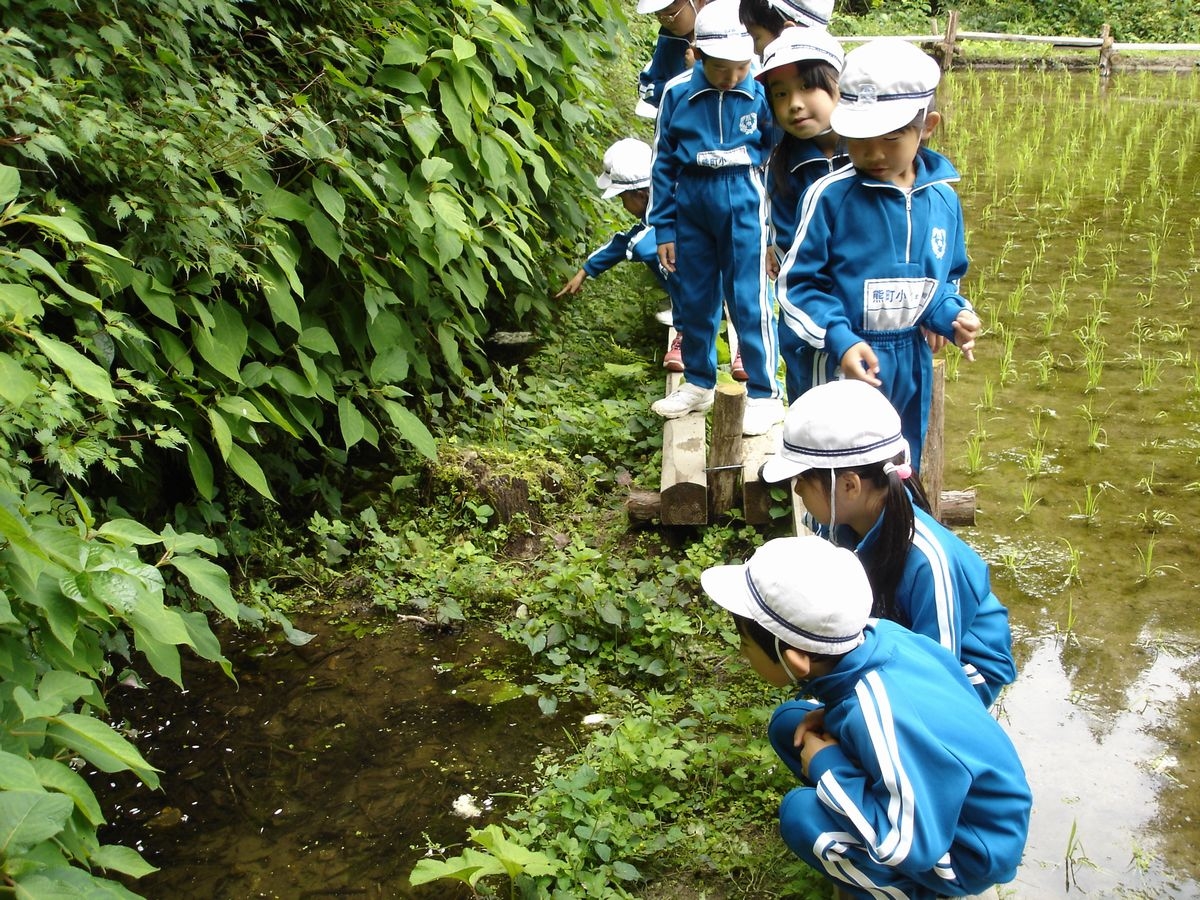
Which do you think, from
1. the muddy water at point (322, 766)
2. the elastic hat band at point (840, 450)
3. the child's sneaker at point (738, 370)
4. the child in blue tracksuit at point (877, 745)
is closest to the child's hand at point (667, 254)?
the child's sneaker at point (738, 370)

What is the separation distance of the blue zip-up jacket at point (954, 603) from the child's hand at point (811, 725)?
13.1 inches

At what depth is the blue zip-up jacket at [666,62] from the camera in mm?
5238

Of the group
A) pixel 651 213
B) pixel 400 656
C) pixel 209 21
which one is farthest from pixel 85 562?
pixel 651 213

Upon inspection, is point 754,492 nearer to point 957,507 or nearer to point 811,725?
point 957,507

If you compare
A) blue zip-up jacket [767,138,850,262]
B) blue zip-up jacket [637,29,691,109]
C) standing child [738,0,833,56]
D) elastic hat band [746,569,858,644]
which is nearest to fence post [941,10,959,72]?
blue zip-up jacket [637,29,691,109]

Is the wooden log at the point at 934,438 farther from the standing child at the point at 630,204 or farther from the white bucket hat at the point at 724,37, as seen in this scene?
the standing child at the point at 630,204

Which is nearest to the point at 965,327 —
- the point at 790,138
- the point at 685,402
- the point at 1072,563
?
the point at 790,138

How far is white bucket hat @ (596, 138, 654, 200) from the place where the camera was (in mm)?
5043

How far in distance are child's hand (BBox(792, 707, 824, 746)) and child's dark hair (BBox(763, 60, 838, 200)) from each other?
195 cm

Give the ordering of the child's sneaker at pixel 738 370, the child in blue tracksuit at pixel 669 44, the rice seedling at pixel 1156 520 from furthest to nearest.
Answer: the child in blue tracksuit at pixel 669 44
the child's sneaker at pixel 738 370
the rice seedling at pixel 1156 520

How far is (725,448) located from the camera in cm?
397

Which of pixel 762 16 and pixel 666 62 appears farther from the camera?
pixel 666 62

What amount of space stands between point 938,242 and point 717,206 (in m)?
1.24

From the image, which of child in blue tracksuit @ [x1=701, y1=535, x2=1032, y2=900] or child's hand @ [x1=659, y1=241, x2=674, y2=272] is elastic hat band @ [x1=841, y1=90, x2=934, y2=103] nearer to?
child in blue tracksuit @ [x1=701, y1=535, x2=1032, y2=900]
